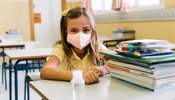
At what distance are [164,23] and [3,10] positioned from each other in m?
3.70

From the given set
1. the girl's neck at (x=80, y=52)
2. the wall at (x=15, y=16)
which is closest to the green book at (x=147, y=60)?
the girl's neck at (x=80, y=52)

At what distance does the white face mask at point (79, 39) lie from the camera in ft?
4.48

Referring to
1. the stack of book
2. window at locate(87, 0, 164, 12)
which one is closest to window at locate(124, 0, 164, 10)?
window at locate(87, 0, 164, 12)

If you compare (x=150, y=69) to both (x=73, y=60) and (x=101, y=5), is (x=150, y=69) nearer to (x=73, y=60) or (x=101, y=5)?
(x=73, y=60)

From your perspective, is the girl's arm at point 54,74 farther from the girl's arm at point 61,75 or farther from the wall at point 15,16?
the wall at point 15,16

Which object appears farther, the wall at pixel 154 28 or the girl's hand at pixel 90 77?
the wall at pixel 154 28

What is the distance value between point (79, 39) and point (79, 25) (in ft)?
0.27

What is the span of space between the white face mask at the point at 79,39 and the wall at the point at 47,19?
16.6 ft

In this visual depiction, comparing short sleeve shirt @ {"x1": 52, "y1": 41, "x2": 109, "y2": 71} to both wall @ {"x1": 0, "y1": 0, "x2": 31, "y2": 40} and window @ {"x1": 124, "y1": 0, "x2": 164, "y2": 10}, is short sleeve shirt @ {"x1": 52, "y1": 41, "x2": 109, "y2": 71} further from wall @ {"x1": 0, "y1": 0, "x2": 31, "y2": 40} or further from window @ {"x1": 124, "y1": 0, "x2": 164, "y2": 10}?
wall @ {"x1": 0, "y1": 0, "x2": 31, "y2": 40}

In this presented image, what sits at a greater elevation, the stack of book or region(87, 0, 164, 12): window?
region(87, 0, 164, 12): window

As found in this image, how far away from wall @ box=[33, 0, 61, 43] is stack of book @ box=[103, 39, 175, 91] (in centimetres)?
550

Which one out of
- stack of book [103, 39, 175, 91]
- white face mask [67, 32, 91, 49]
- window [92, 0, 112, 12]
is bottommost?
stack of book [103, 39, 175, 91]

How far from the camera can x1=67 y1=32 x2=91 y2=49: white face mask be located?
1.36 metres

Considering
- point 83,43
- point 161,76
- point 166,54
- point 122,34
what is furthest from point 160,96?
point 122,34
